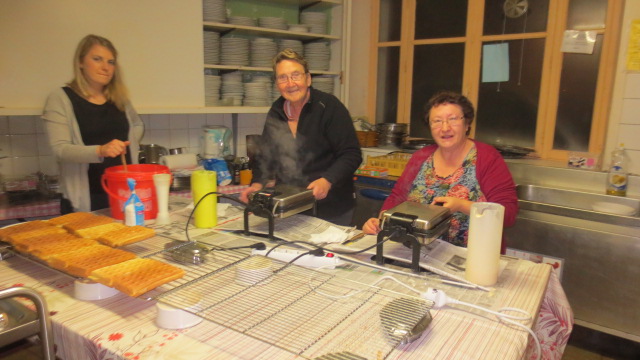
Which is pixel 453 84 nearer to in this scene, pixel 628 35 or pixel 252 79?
pixel 628 35

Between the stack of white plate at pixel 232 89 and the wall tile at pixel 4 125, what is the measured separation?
133 cm

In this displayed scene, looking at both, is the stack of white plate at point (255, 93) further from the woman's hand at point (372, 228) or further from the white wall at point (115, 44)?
the woman's hand at point (372, 228)

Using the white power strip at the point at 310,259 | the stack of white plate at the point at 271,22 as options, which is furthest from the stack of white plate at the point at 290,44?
the white power strip at the point at 310,259

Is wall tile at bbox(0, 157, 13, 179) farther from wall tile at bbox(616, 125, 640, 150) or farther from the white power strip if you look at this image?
wall tile at bbox(616, 125, 640, 150)

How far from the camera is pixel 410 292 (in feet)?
3.82

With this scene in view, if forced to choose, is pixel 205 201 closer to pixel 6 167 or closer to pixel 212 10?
pixel 6 167

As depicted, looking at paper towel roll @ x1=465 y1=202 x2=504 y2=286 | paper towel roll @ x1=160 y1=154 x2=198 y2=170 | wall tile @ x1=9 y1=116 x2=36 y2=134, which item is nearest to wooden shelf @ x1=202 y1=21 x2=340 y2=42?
paper towel roll @ x1=160 y1=154 x2=198 y2=170

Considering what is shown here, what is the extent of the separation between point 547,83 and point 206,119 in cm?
249

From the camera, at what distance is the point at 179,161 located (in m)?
2.95

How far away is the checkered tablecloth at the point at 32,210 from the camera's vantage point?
226 cm

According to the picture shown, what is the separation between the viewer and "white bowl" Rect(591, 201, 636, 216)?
98.1 inches

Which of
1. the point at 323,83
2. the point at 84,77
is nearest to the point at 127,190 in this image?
the point at 84,77

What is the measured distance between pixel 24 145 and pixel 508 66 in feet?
10.8

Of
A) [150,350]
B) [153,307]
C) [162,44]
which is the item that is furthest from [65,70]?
[150,350]
